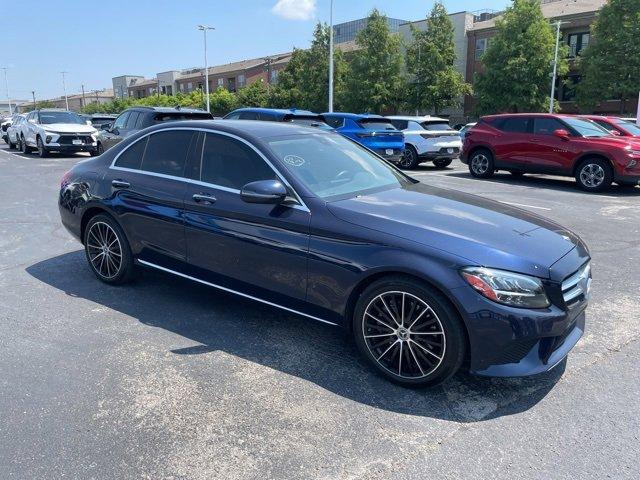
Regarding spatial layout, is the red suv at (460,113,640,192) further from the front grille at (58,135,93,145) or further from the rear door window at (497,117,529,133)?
the front grille at (58,135,93,145)

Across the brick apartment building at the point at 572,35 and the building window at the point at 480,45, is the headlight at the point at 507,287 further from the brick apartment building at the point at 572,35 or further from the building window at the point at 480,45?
the building window at the point at 480,45

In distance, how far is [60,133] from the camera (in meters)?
18.4

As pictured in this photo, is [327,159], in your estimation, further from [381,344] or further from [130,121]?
[130,121]

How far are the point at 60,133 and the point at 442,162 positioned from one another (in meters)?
13.1

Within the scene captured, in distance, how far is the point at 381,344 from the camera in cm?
347

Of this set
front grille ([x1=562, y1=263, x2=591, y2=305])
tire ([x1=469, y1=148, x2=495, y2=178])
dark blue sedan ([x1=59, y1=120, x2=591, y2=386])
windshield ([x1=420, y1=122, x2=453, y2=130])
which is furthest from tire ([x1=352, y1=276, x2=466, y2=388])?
windshield ([x1=420, y1=122, x2=453, y2=130])

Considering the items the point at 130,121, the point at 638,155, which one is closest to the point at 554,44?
the point at 638,155

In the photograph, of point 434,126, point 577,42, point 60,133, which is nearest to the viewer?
point 434,126

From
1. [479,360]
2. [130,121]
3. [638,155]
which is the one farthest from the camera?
[130,121]

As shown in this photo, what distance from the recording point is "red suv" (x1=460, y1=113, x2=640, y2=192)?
11594 mm

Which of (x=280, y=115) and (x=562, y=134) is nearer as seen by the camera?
(x=562, y=134)

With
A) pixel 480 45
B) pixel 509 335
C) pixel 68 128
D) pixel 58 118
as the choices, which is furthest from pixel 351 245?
pixel 480 45

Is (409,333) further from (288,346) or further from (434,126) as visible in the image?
(434,126)

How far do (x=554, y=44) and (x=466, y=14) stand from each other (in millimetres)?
14985
